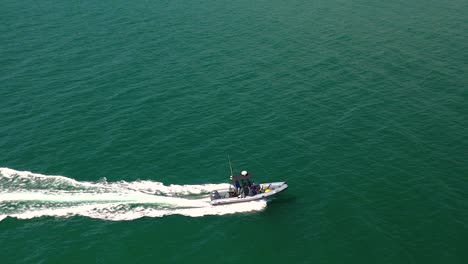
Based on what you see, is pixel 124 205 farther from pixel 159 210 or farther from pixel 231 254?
pixel 231 254

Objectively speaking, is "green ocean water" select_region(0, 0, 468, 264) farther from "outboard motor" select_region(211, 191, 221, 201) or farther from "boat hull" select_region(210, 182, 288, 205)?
"outboard motor" select_region(211, 191, 221, 201)

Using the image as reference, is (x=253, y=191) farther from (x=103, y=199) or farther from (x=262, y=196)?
(x=103, y=199)

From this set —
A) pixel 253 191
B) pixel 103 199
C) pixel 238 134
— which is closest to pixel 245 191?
pixel 253 191

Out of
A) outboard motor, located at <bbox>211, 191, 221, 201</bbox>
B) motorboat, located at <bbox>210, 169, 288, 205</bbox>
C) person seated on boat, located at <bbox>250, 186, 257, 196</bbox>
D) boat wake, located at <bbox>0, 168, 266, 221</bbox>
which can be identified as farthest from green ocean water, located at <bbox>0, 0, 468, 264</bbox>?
outboard motor, located at <bbox>211, 191, 221, 201</bbox>

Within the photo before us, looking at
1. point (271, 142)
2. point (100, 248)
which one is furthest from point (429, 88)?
point (100, 248)

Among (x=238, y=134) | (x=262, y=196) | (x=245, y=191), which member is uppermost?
(x=238, y=134)
